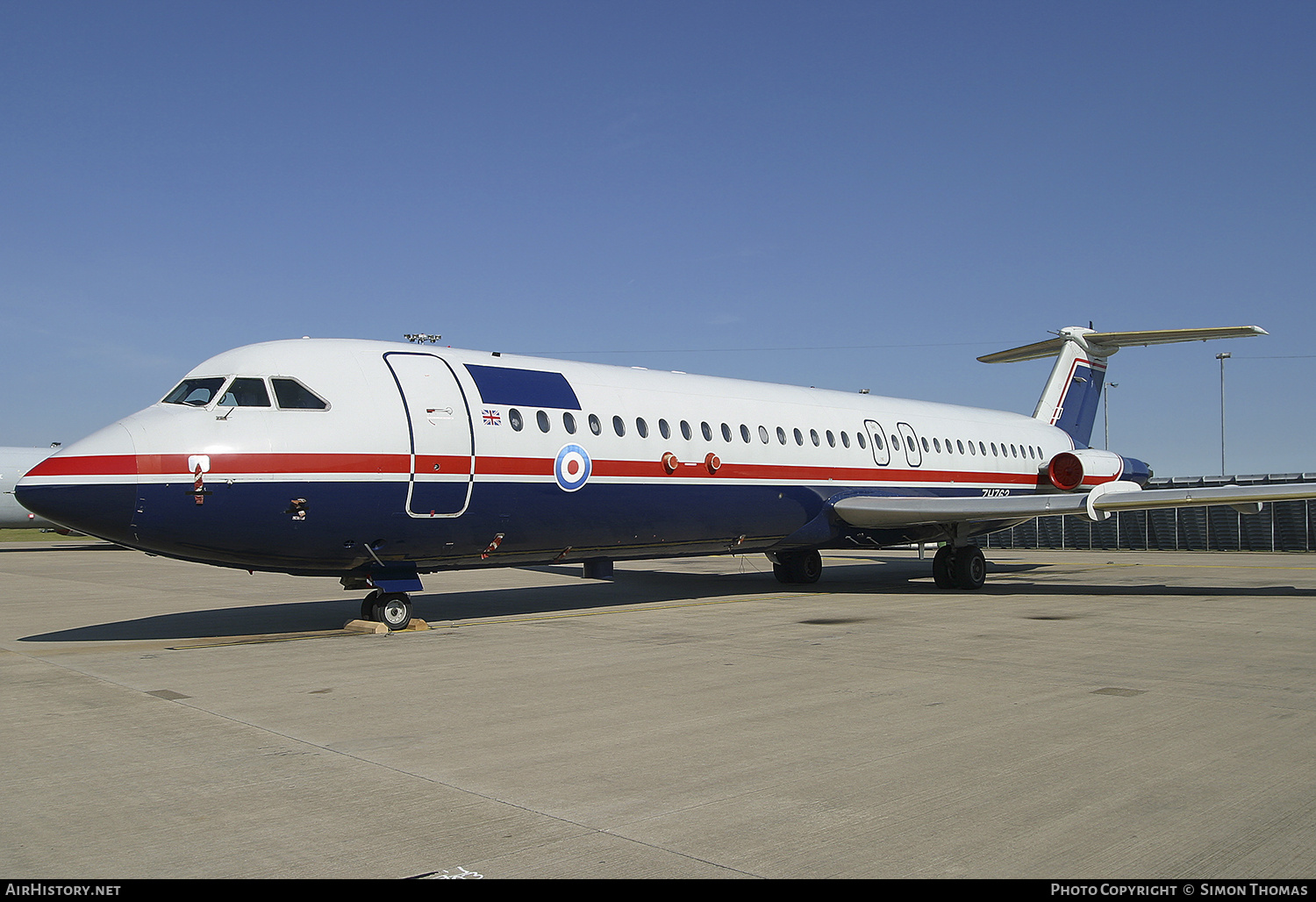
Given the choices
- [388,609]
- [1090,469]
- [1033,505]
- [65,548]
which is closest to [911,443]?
[1033,505]

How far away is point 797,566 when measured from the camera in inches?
888

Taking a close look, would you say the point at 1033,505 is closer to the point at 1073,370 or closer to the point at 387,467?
the point at 1073,370

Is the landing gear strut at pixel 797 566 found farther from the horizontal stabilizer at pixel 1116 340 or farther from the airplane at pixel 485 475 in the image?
the horizontal stabilizer at pixel 1116 340

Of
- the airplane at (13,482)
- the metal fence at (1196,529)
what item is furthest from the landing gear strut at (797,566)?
the airplane at (13,482)

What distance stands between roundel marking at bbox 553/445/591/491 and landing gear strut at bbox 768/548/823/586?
27.5 feet

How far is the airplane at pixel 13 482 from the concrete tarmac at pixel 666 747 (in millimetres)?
35733

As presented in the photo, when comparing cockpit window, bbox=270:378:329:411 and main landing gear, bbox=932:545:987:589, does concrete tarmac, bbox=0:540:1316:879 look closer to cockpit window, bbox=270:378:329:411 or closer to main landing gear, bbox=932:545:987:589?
cockpit window, bbox=270:378:329:411

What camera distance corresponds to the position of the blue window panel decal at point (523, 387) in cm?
1445

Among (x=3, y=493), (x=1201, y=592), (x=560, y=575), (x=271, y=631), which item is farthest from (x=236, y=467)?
(x=3, y=493)

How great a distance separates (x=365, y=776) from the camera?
6.32m

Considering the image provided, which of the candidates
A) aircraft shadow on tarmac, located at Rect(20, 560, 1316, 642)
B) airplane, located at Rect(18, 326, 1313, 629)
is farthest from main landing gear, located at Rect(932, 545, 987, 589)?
aircraft shadow on tarmac, located at Rect(20, 560, 1316, 642)

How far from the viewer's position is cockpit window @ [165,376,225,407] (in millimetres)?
12416

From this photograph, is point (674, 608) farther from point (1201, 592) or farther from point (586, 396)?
point (1201, 592)

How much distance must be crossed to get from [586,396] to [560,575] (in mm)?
10102
